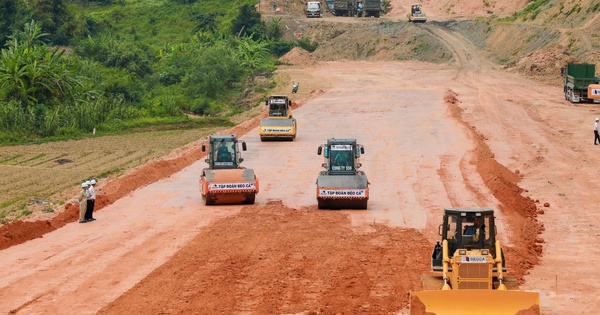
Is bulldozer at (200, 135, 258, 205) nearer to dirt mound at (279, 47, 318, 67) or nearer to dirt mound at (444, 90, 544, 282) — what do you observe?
dirt mound at (444, 90, 544, 282)

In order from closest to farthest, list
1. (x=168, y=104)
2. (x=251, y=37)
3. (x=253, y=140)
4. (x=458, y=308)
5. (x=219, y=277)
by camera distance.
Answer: (x=458, y=308) < (x=219, y=277) < (x=253, y=140) < (x=168, y=104) < (x=251, y=37)

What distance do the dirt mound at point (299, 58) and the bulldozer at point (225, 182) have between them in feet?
214

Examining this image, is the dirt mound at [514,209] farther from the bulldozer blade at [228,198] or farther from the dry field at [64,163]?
the dry field at [64,163]

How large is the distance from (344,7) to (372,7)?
18.0 feet

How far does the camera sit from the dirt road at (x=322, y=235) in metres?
21.2

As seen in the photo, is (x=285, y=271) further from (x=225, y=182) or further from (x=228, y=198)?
(x=228, y=198)

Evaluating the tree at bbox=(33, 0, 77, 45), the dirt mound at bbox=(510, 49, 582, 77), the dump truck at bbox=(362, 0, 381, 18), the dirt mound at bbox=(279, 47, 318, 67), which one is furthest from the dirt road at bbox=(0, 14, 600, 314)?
the dump truck at bbox=(362, 0, 381, 18)

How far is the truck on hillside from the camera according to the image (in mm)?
120375

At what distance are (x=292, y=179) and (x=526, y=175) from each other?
35.4 ft

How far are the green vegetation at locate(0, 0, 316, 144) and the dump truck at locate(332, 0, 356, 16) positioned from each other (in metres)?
11.6

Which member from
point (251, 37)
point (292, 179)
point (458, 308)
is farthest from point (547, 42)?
point (458, 308)

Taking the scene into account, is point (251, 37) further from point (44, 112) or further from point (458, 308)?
point (458, 308)

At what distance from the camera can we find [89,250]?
25.9 m

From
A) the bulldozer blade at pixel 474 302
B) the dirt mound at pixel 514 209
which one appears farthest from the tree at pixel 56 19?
the bulldozer blade at pixel 474 302
